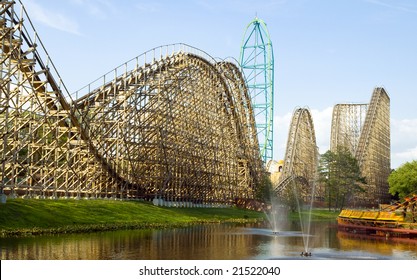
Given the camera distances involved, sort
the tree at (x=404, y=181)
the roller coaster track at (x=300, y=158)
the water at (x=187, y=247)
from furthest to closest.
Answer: the tree at (x=404, y=181) → the roller coaster track at (x=300, y=158) → the water at (x=187, y=247)

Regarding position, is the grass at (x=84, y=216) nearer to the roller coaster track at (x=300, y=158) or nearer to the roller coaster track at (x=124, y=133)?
the roller coaster track at (x=124, y=133)

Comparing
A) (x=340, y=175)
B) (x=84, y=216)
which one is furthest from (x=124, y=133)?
(x=340, y=175)

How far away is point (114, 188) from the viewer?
4603cm

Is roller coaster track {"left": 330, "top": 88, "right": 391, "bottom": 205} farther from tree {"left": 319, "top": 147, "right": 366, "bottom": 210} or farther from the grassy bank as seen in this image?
the grassy bank

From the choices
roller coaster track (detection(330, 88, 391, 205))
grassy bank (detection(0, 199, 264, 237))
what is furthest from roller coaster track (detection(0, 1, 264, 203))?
roller coaster track (detection(330, 88, 391, 205))

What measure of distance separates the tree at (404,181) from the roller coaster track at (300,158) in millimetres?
11155

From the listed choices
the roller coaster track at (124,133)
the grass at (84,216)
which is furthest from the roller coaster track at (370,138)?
the grass at (84,216)

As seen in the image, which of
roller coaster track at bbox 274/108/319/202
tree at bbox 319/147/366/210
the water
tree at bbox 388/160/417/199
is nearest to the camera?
the water

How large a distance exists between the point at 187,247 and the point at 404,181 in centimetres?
6349

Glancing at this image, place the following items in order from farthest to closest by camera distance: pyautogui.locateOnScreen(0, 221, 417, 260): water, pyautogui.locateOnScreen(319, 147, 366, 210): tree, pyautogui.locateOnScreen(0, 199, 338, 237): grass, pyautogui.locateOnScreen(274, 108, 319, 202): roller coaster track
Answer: pyautogui.locateOnScreen(319, 147, 366, 210): tree, pyautogui.locateOnScreen(274, 108, 319, 202): roller coaster track, pyautogui.locateOnScreen(0, 199, 338, 237): grass, pyautogui.locateOnScreen(0, 221, 417, 260): water

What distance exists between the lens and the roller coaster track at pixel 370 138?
284ft

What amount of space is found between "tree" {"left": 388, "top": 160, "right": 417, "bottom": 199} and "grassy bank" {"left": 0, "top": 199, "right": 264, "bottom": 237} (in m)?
43.9

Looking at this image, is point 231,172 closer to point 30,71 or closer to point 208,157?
point 208,157

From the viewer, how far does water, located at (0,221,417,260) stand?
22.5 metres
